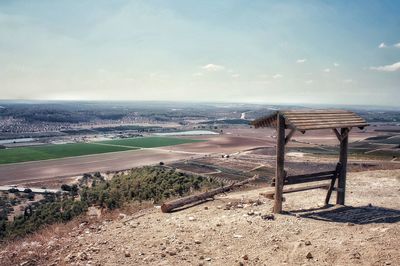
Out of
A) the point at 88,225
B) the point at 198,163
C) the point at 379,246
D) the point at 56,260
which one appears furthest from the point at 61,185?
the point at 379,246

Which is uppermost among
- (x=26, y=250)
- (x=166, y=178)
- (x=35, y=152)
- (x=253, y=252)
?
(x=253, y=252)

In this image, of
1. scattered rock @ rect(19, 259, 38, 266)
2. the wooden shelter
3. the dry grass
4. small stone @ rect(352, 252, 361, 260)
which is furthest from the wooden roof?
scattered rock @ rect(19, 259, 38, 266)

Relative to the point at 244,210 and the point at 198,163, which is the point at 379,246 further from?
the point at 198,163

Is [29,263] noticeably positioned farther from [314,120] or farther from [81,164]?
[81,164]

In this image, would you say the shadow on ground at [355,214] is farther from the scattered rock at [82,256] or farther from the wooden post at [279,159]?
the scattered rock at [82,256]

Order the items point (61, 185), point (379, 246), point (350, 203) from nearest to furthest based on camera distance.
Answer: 1. point (379, 246)
2. point (350, 203)
3. point (61, 185)

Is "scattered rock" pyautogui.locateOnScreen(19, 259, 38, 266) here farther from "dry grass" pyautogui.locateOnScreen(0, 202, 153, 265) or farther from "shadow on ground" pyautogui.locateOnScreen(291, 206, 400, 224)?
"shadow on ground" pyautogui.locateOnScreen(291, 206, 400, 224)

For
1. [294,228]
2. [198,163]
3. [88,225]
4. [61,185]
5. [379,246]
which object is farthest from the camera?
[198,163]

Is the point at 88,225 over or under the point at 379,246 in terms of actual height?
under
